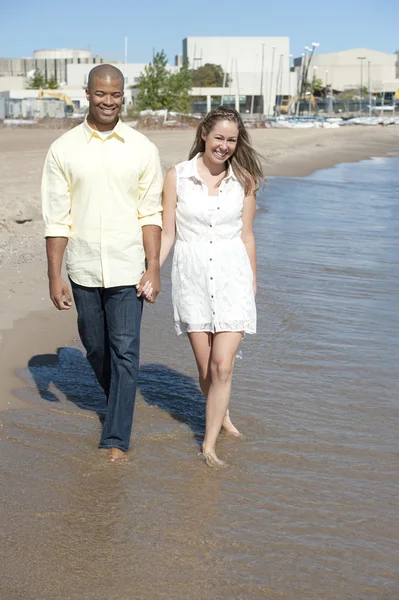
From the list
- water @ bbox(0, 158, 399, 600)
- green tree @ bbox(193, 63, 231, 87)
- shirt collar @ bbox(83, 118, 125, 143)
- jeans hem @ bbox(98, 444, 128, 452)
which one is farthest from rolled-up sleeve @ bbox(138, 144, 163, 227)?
green tree @ bbox(193, 63, 231, 87)

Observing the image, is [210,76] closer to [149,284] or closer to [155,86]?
[155,86]

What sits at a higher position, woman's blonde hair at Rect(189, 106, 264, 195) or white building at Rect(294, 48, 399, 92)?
white building at Rect(294, 48, 399, 92)

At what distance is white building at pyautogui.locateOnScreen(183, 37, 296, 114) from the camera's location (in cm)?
11294

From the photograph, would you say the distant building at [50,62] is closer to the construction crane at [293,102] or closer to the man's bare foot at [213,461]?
the construction crane at [293,102]

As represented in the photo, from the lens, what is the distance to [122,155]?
4.05 m

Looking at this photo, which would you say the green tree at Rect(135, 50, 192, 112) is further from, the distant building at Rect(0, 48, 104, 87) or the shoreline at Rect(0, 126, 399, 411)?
the distant building at Rect(0, 48, 104, 87)

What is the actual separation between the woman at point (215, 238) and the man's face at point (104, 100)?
48 cm

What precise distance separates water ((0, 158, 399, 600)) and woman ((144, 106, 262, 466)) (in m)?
0.44

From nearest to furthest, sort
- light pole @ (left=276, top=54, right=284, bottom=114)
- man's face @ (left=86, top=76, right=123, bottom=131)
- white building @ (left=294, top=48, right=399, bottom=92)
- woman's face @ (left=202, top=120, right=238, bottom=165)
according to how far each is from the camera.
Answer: man's face @ (left=86, top=76, right=123, bottom=131) → woman's face @ (left=202, top=120, right=238, bottom=165) → light pole @ (left=276, top=54, right=284, bottom=114) → white building @ (left=294, top=48, right=399, bottom=92)

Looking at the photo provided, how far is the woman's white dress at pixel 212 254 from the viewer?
435 cm

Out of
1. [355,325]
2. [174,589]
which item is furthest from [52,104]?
[174,589]

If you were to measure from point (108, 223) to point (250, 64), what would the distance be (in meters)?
122

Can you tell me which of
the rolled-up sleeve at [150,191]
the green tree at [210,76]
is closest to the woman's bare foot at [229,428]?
the rolled-up sleeve at [150,191]

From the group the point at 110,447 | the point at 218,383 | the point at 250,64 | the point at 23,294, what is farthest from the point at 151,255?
the point at 250,64
